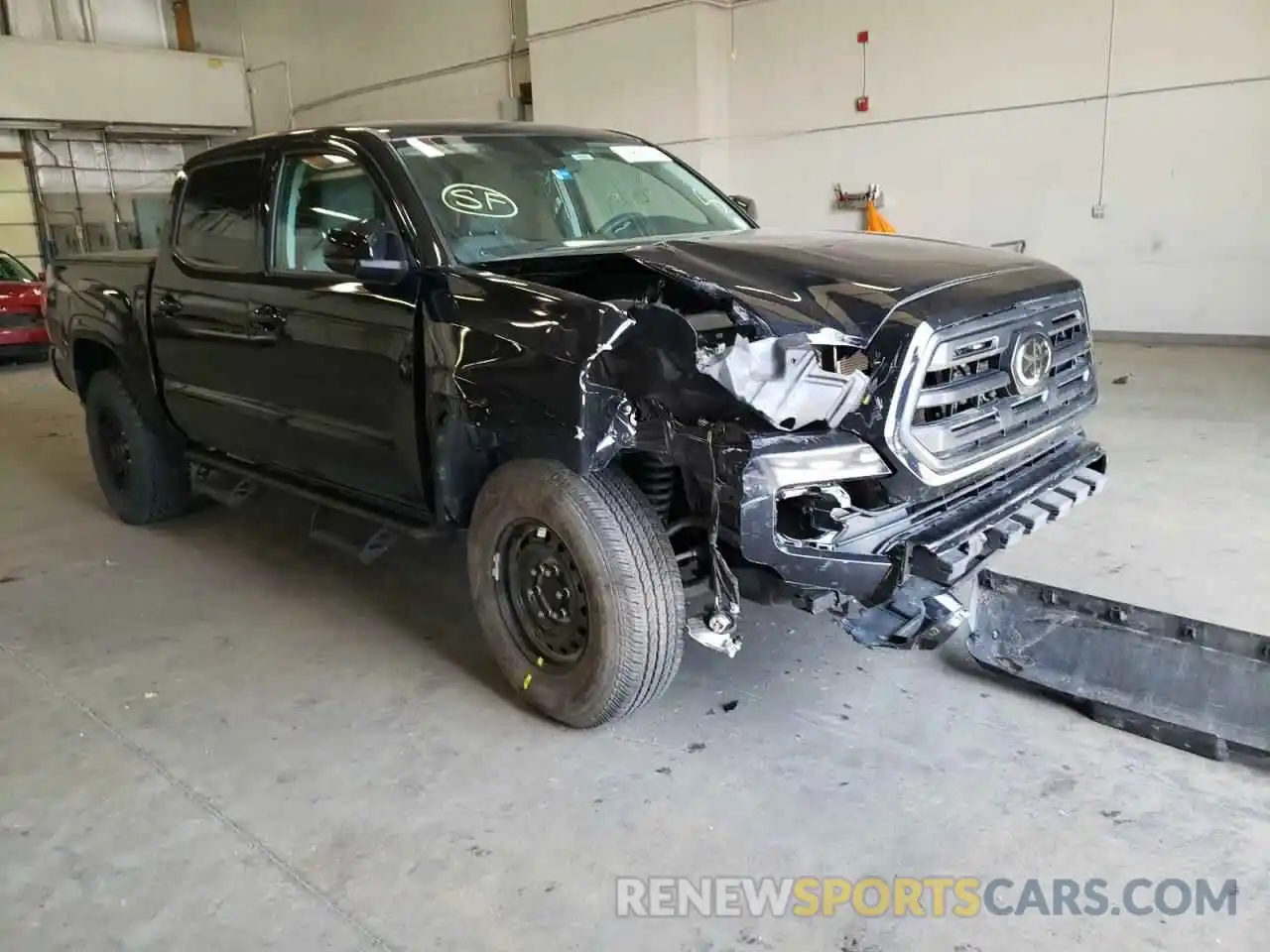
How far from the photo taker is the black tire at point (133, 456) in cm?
465

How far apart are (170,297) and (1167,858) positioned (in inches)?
158

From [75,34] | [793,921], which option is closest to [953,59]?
[793,921]

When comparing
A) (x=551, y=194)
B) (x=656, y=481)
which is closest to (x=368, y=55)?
(x=551, y=194)

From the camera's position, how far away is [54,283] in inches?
196

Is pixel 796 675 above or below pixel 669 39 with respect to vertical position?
below

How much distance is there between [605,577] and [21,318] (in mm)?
11000

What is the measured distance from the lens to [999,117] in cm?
948

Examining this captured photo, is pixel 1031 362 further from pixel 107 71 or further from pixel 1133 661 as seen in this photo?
pixel 107 71

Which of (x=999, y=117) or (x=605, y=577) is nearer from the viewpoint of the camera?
(x=605, y=577)

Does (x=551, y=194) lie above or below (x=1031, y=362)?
above

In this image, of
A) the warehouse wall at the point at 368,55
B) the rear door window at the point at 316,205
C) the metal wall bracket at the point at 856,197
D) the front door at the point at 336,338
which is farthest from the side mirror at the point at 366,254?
the warehouse wall at the point at 368,55

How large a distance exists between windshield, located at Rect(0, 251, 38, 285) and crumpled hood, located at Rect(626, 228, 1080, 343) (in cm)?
1121

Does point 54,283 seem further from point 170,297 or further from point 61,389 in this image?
point 61,389

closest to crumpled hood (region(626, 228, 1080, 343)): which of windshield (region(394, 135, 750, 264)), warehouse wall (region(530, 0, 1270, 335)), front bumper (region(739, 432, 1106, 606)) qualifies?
front bumper (region(739, 432, 1106, 606))
